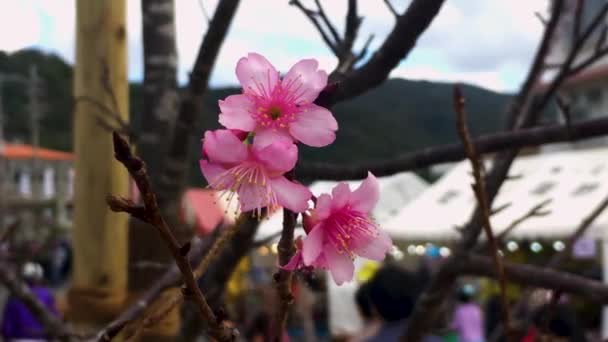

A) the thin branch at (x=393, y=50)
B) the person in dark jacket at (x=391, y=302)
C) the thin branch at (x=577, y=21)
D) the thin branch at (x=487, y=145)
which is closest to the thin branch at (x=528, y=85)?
the thin branch at (x=577, y=21)

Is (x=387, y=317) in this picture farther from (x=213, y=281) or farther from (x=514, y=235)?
(x=514, y=235)

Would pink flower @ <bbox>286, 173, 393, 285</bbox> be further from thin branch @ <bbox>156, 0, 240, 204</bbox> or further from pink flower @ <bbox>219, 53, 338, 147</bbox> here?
thin branch @ <bbox>156, 0, 240, 204</bbox>

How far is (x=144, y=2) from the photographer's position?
1478mm

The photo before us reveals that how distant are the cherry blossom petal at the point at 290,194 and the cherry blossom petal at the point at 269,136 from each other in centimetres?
2

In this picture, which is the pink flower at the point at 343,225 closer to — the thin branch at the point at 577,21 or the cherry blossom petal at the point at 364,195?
the cherry blossom petal at the point at 364,195

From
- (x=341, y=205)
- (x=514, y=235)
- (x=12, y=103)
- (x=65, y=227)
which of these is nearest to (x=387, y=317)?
(x=341, y=205)

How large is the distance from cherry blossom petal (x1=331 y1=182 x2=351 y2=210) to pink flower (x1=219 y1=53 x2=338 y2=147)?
5 cm

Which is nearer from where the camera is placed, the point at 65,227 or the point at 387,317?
the point at 387,317

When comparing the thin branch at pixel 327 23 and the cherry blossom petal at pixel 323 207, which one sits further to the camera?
the thin branch at pixel 327 23

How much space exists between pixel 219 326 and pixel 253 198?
8 cm

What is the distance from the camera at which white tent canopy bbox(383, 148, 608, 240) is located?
640 cm

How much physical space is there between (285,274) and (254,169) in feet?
0.26

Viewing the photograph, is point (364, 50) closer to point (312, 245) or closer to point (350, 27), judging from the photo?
point (350, 27)

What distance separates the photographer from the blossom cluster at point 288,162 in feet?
1.62
